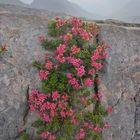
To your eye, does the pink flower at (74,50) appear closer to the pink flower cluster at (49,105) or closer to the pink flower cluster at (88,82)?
the pink flower cluster at (88,82)

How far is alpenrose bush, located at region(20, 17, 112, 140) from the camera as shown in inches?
430

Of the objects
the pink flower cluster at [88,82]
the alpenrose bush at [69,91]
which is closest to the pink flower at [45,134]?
the alpenrose bush at [69,91]

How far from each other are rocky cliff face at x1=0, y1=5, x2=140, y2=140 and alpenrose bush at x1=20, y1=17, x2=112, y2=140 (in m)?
0.37

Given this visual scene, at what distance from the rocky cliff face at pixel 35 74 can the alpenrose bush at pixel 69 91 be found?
0.37 metres

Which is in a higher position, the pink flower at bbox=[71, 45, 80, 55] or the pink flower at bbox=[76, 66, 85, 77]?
the pink flower at bbox=[71, 45, 80, 55]

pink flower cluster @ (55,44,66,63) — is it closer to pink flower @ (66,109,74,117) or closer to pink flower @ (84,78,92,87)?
pink flower @ (84,78,92,87)

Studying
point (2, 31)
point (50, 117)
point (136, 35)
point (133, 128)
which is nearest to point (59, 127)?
point (50, 117)

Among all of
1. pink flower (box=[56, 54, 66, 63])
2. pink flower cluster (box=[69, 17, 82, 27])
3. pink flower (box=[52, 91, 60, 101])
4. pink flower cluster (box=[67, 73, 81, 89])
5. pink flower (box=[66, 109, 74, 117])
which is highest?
pink flower cluster (box=[69, 17, 82, 27])

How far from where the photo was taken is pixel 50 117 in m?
10.9

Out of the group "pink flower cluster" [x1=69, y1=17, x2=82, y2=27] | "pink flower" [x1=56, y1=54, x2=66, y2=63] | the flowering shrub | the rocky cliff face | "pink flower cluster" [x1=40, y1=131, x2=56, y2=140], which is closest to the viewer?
"pink flower cluster" [x1=40, y1=131, x2=56, y2=140]

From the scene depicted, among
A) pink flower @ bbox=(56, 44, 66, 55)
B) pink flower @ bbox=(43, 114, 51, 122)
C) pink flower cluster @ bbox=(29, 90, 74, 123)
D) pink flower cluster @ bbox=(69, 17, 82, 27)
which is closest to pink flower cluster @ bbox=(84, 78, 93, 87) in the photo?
pink flower cluster @ bbox=(29, 90, 74, 123)

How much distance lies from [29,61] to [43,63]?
461 millimetres

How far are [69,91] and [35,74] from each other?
125 centimetres

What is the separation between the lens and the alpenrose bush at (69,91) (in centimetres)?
1093
